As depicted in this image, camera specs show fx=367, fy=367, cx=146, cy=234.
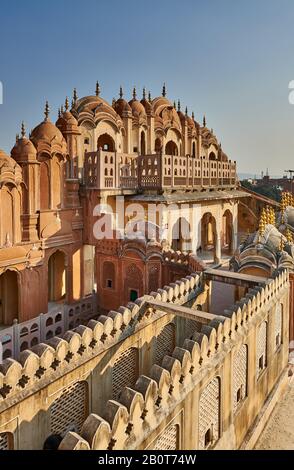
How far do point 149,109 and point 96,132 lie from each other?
571 centimetres

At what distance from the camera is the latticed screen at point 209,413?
7.99m

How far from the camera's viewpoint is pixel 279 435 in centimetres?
1037

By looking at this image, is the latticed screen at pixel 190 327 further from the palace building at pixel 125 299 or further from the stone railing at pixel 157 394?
the stone railing at pixel 157 394

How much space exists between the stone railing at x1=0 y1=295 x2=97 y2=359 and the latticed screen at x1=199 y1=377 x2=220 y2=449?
6.95m

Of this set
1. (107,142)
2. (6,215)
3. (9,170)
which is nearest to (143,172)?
(107,142)

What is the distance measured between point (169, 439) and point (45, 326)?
8.23m

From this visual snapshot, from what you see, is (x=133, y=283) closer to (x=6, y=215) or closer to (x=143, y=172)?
(x=6, y=215)

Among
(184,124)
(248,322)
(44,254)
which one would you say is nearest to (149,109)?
(184,124)

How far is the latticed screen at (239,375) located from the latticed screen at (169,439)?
9.32ft

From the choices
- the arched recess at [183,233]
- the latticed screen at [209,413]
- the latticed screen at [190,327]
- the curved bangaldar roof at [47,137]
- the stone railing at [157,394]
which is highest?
the curved bangaldar roof at [47,137]

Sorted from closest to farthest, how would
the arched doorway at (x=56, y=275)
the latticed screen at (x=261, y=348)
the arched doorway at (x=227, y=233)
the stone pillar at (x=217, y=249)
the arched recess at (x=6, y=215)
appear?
the latticed screen at (x=261, y=348), the arched recess at (x=6, y=215), the arched doorway at (x=56, y=275), the stone pillar at (x=217, y=249), the arched doorway at (x=227, y=233)

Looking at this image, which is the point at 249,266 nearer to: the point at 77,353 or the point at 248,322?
the point at 248,322

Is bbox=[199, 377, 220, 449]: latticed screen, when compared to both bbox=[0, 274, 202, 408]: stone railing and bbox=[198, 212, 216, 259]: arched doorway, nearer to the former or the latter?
bbox=[0, 274, 202, 408]: stone railing

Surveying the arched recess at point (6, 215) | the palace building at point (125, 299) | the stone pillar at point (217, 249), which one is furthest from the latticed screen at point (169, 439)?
the stone pillar at point (217, 249)
